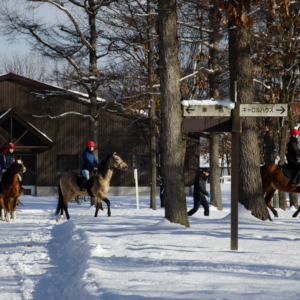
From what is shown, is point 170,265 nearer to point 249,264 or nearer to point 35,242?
point 249,264

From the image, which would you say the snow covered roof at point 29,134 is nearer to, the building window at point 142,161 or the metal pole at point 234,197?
the building window at point 142,161

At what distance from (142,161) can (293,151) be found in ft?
61.2

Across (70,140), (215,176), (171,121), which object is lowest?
(215,176)

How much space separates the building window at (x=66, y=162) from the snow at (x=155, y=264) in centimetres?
2125

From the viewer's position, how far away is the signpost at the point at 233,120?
6.73 m

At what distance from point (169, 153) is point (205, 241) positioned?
2.77 metres

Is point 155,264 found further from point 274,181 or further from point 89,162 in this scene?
point 274,181

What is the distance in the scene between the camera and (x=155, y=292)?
14.5ft

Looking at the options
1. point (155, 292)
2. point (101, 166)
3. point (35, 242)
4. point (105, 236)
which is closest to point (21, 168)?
point (101, 166)

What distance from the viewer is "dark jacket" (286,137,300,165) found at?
12977 mm

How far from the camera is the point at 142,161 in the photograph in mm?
31078

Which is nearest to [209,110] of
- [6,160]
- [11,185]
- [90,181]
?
[90,181]

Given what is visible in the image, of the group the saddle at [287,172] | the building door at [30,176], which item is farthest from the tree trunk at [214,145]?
the building door at [30,176]

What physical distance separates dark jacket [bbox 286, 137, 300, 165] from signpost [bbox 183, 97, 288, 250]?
6.59 metres
